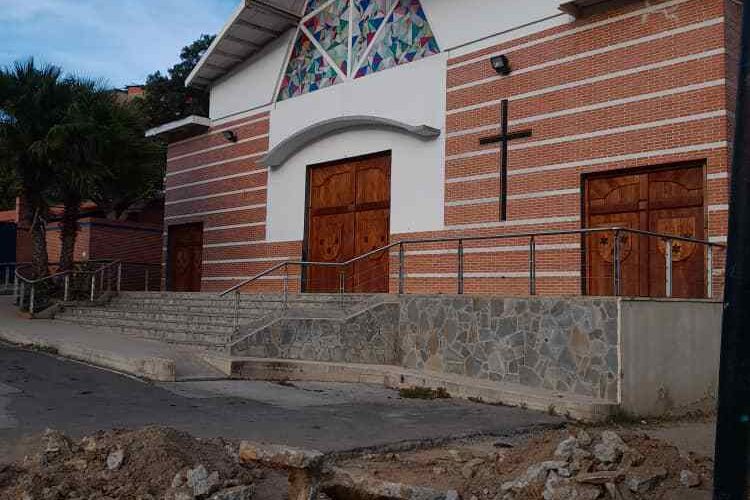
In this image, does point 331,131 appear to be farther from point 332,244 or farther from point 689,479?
point 689,479

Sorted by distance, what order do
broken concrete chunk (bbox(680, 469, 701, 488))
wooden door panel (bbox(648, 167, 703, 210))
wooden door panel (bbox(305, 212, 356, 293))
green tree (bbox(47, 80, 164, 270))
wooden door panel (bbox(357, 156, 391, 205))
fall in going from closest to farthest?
broken concrete chunk (bbox(680, 469, 701, 488)) < wooden door panel (bbox(648, 167, 703, 210)) < wooden door panel (bbox(357, 156, 391, 205)) < wooden door panel (bbox(305, 212, 356, 293)) < green tree (bbox(47, 80, 164, 270))

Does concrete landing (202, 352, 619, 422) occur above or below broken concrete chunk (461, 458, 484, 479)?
above

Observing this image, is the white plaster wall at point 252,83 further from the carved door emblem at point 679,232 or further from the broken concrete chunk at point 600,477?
the broken concrete chunk at point 600,477

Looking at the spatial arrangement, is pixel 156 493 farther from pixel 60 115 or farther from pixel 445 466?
pixel 60 115

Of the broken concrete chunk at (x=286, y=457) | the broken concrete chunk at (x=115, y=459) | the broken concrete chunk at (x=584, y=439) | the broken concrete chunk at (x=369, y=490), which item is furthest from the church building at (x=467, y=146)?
the broken concrete chunk at (x=115, y=459)

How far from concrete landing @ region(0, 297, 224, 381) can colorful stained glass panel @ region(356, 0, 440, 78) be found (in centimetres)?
778

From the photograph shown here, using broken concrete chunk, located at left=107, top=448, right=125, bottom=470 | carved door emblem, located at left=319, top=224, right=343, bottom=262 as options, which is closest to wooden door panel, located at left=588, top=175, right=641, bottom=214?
carved door emblem, located at left=319, top=224, right=343, bottom=262

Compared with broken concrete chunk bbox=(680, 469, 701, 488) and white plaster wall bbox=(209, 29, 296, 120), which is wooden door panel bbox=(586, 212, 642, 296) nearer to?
broken concrete chunk bbox=(680, 469, 701, 488)

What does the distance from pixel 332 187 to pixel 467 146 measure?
4362mm

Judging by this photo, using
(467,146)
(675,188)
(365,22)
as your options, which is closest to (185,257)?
(365,22)

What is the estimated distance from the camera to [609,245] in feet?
41.2

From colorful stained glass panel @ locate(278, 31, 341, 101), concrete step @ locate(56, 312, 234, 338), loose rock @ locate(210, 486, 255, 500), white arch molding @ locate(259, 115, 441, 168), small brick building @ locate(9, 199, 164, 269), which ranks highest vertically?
colorful stained glass panel @ locate(278, 31, 341, 101)

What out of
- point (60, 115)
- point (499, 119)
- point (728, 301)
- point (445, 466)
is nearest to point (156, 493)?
point (445, 466)

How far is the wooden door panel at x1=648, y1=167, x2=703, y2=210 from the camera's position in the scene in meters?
11.8
